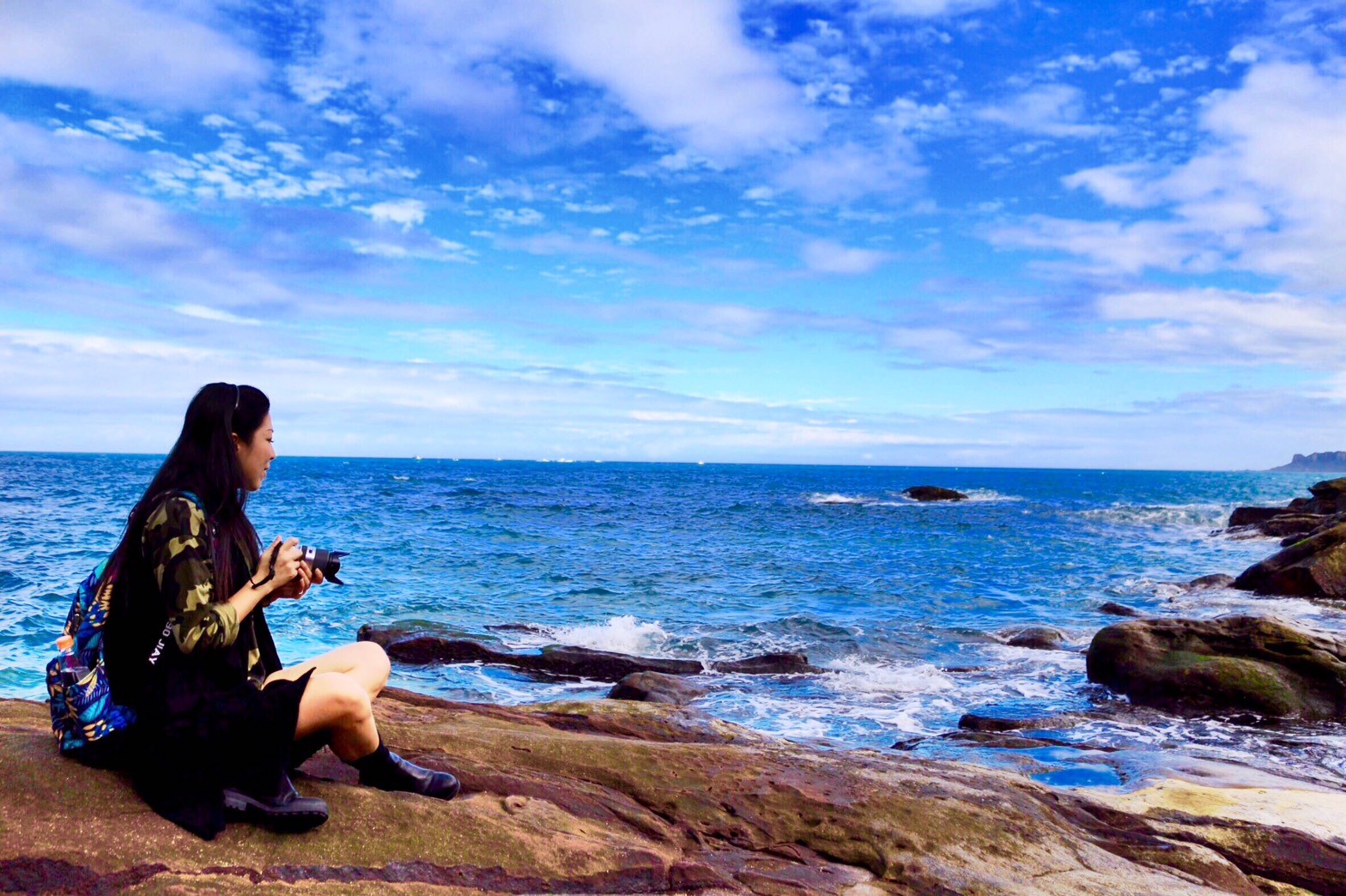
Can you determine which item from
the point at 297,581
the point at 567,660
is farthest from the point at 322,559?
the point at 567,660

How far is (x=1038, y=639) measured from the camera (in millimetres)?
17250

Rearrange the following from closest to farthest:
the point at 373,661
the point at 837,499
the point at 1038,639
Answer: the point at 373,661 < the point at 1038,639 < the point at 837,499

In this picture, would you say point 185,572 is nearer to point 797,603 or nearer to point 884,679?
point 884,679

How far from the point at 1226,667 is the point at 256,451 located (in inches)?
485

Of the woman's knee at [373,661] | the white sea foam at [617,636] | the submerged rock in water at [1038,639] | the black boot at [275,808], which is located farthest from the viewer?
the submerged rock in water at [1038,639]

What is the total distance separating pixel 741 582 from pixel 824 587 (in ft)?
7.41

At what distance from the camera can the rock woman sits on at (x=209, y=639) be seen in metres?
3.97

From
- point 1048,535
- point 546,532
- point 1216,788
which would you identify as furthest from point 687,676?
point 1048,535

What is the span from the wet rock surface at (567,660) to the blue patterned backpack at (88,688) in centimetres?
974

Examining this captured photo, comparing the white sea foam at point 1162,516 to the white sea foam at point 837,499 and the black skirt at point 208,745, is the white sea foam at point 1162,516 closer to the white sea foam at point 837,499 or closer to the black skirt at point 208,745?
the white sea foam at point 837,499

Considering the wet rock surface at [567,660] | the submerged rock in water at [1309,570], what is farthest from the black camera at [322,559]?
the submerged rock in water at [1309,570]

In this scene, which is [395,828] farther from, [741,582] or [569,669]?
[741,582]

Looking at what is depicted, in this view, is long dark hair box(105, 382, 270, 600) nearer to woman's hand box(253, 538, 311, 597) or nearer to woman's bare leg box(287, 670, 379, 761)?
woman's hand box(253, 538, 311, 597)

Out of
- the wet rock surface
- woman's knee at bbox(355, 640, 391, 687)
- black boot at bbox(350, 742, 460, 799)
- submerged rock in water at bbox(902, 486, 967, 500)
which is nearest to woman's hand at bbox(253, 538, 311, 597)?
woman's knee at bbox(355, 640, 391, 687)
